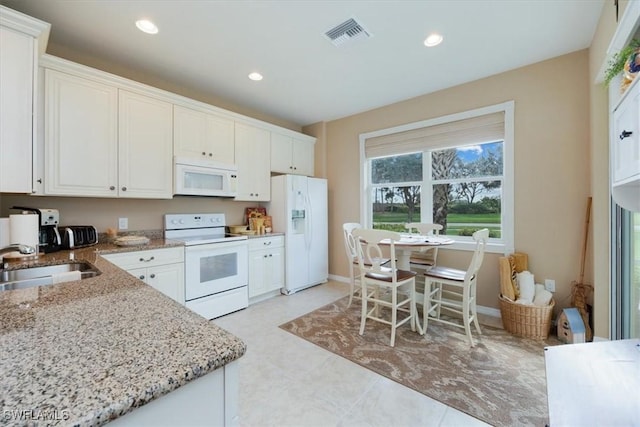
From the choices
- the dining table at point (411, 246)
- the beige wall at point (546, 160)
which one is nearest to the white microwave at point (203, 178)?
the dining table at point (411, 246)

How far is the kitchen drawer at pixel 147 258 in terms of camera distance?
2.25m

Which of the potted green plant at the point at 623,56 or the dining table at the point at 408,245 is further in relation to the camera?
the dining table at the point at 408,245

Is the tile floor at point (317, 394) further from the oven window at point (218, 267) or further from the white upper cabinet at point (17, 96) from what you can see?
the white upper cabinet at point (17, 96)

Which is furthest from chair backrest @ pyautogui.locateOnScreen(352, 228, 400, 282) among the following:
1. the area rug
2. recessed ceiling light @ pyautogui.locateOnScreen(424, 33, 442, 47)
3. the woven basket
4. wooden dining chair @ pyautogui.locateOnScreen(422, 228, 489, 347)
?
recessed ceiling light @ pyautogui.locateOnScreen(424, 33, 442, 47)

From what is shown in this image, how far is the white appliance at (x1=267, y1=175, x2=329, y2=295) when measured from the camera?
3.71 m

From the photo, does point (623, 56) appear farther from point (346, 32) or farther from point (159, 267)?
point (159, 267)

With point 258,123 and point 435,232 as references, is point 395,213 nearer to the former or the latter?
point 435,232

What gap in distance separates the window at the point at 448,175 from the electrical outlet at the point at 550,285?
1.36 feet

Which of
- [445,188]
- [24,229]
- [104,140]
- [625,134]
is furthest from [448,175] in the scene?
[24,229]

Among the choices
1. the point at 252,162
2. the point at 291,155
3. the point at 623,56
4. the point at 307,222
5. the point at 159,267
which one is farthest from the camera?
the point at 291,155

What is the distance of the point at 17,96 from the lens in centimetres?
169

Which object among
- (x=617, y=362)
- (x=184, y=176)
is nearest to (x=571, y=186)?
(x=617, y=362)

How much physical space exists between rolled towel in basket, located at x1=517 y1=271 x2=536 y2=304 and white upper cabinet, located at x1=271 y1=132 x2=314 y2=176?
3109 mm

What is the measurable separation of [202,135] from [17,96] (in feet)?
4.95
